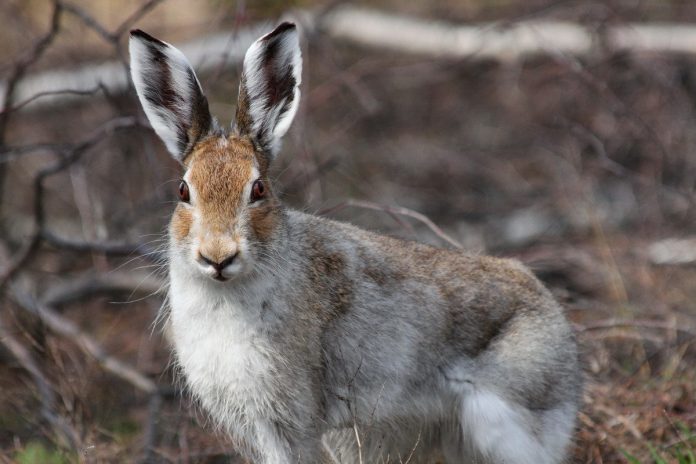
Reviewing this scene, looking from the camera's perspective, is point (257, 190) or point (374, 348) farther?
point (374, 348)

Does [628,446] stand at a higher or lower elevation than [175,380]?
lower

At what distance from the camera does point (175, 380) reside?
15.5 feet

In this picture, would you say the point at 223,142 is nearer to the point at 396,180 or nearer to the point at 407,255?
the point at 407,255

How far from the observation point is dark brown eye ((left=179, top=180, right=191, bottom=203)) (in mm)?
3940

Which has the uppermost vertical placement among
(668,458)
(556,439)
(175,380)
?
(175,380)

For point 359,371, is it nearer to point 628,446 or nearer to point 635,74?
point 628,446

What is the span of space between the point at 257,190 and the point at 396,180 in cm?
623

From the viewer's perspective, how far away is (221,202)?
3.83 meters

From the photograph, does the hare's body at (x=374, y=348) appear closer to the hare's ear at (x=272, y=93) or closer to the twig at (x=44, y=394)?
the hare's ear at (x=272, y=93)

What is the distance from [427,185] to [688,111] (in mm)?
2648

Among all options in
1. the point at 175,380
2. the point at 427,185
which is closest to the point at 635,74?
the point at 427,185

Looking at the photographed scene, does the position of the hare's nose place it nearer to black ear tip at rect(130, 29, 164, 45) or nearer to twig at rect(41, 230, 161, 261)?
black ear tip at rect(130, 29, 164, 45)

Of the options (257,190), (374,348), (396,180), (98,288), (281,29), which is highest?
(281,29)

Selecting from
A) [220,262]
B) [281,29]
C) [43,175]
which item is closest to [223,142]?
[281,29]
